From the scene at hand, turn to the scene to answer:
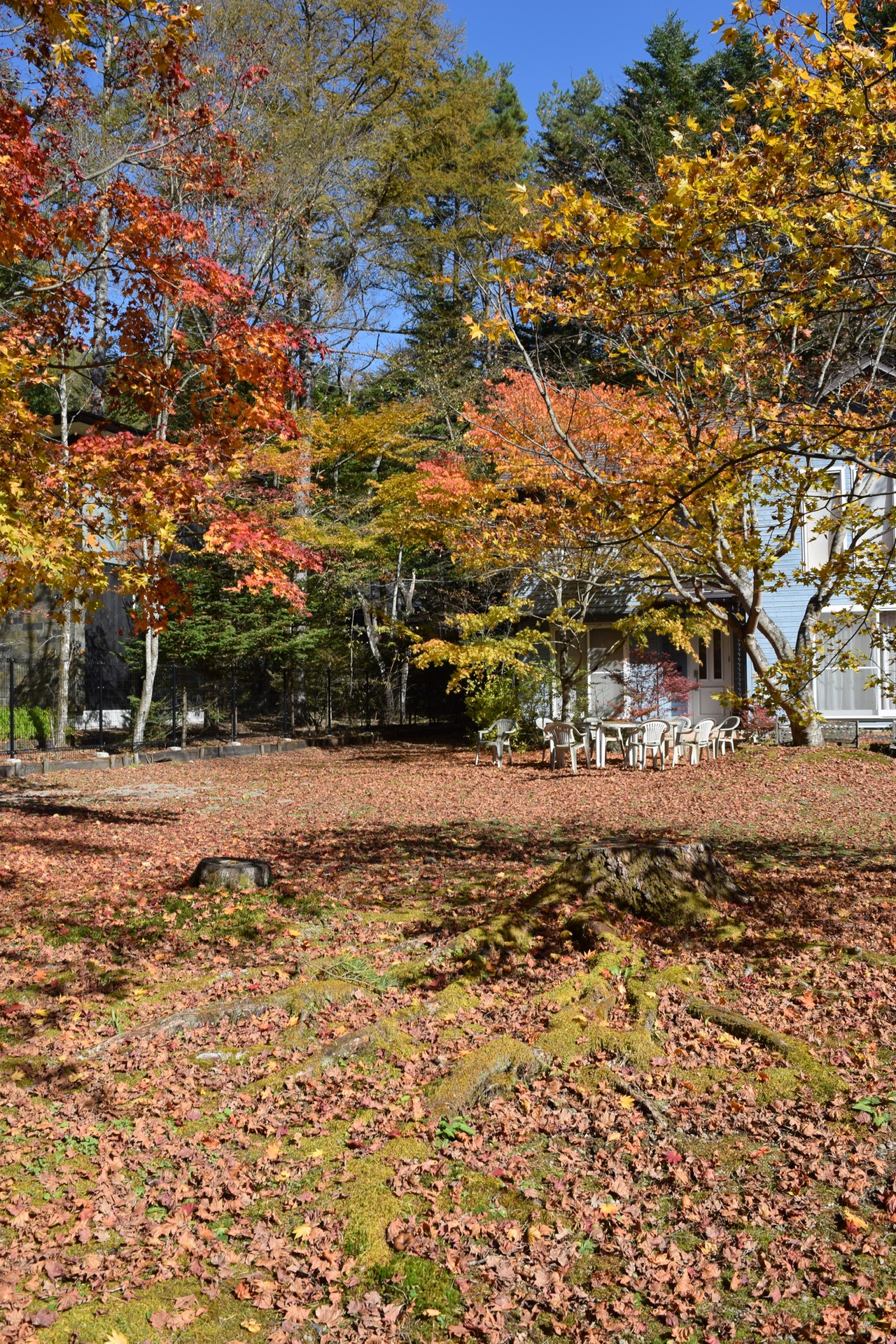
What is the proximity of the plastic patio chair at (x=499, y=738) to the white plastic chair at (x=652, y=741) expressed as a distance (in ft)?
7.95

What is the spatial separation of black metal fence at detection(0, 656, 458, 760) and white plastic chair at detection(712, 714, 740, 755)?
9042 millimetres

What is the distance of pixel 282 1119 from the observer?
13.8 feet

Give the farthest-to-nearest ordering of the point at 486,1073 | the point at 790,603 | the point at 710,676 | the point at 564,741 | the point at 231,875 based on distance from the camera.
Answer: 1. the point at 710,676
2. the point at 790,603
3. the point at 564,741
4. the point at 231,875
5. the point at 486,1073

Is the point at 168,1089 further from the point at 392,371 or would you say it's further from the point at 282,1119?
the point at 392,371

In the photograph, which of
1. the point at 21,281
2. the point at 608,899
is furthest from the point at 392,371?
the point at 608,899

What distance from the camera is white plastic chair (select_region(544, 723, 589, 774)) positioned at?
54.3ft

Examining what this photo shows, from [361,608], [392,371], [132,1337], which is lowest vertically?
[132,1337]

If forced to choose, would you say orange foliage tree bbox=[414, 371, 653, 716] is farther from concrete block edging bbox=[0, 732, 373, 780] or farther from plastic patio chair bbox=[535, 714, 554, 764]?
concrete block edging bbox=[0, 732, 373, 780]

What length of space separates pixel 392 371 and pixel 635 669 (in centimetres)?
1019

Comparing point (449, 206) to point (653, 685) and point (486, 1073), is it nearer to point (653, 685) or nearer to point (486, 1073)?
point (653, 685)

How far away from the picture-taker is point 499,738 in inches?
709

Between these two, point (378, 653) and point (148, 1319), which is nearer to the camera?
point (148, 1319)

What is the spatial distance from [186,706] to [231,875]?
14993 millimetres

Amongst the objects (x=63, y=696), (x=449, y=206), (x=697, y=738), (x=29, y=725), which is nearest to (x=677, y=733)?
(x=697, y=738)
